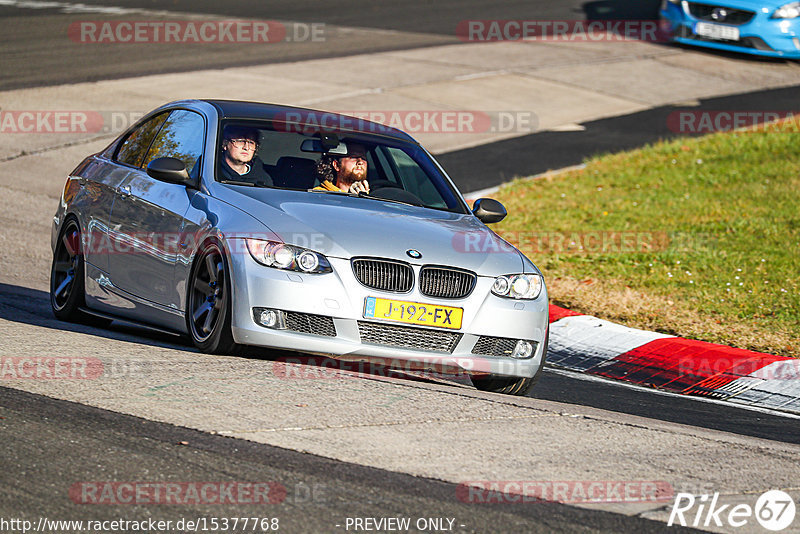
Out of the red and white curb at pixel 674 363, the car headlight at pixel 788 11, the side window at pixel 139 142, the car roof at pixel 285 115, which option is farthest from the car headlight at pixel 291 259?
the car headlight at pixel 788 11

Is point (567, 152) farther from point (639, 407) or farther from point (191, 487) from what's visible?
point (191, 487)

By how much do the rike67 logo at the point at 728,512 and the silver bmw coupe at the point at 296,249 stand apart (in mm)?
2112

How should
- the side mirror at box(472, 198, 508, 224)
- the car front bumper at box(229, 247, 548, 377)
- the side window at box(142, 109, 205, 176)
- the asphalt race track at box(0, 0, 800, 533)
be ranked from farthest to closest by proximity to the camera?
the side mirror at box(472, 198, 508, 224) → the side window at box(142, 109, 205, 176) → the car front bumper at box(229, 247, 548, 377) → the asphalt race track at box(0, 0, 800, 533)

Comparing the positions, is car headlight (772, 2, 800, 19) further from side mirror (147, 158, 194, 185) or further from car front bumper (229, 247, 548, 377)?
side mirror (147, 158, 194, 185)

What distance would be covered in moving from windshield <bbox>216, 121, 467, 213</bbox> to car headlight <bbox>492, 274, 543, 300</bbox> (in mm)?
985

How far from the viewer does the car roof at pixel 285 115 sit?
799 cm

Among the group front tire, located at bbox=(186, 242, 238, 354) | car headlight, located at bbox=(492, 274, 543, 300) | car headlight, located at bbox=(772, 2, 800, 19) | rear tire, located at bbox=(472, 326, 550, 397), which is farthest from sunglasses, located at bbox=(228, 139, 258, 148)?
car headlight, located at bbox=(772, 2, 800, 19)

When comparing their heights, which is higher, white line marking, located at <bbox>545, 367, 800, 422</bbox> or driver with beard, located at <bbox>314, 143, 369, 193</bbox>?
driver with beard, located at <bbox>314, 143, 369, 193</bbox>

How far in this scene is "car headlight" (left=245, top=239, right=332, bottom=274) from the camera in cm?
661

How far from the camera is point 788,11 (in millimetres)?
21797

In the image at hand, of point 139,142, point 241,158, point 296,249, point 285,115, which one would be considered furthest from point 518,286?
point 139,142

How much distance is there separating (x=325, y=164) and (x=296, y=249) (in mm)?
1362

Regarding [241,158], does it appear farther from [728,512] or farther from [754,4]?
[754,4]

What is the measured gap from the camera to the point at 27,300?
9438mm
